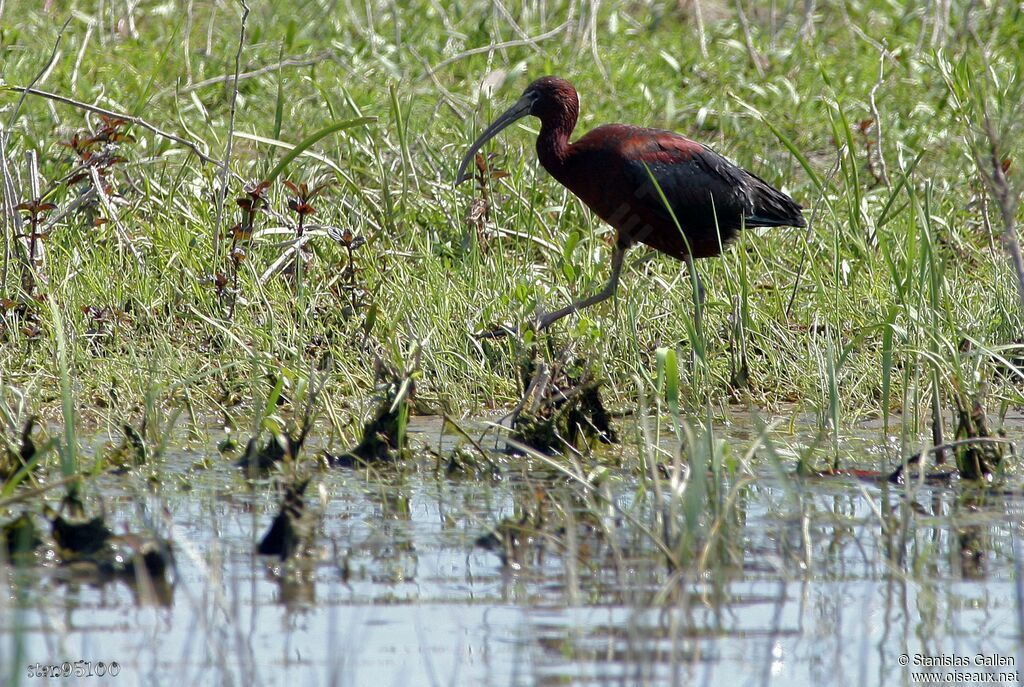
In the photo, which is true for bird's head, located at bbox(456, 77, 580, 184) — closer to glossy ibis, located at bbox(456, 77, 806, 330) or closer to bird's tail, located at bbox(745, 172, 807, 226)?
glossy ibis, located at bbox(456, 77, 806, 330)

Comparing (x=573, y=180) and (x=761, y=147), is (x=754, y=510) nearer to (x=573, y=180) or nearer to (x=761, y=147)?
(x=573, y=180)

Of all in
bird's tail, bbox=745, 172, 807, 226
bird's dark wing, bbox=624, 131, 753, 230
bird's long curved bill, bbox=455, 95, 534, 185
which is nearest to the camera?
bird's dark wing, bbox=624, 131, 753, 230

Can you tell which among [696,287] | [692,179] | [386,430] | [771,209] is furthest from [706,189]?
[386,430]

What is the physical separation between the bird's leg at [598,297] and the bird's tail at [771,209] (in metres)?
0.52

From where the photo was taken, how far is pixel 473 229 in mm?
5801

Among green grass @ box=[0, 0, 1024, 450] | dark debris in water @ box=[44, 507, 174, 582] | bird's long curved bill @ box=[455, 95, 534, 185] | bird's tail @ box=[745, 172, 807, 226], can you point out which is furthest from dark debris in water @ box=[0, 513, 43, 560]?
bird's tail @ box=[745, 172, 807, 226]

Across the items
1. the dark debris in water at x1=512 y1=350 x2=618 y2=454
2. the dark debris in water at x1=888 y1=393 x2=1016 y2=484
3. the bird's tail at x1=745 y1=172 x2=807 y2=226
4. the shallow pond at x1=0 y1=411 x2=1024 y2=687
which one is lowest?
the shallow pond at x1=0 y1=411 x2=1024 y2=687

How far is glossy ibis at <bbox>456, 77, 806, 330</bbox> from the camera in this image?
5547mm

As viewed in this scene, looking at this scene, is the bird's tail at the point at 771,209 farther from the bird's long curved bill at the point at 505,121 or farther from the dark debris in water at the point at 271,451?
the dark debris in water at the point at 271,451

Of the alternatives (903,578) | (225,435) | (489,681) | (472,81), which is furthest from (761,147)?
(489,681)

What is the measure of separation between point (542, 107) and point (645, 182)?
0.57 meters

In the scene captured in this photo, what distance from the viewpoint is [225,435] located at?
457 cm

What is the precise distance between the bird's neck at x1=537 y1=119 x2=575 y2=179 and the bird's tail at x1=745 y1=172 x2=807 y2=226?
2.37 feet

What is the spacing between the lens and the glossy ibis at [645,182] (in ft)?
18.2
